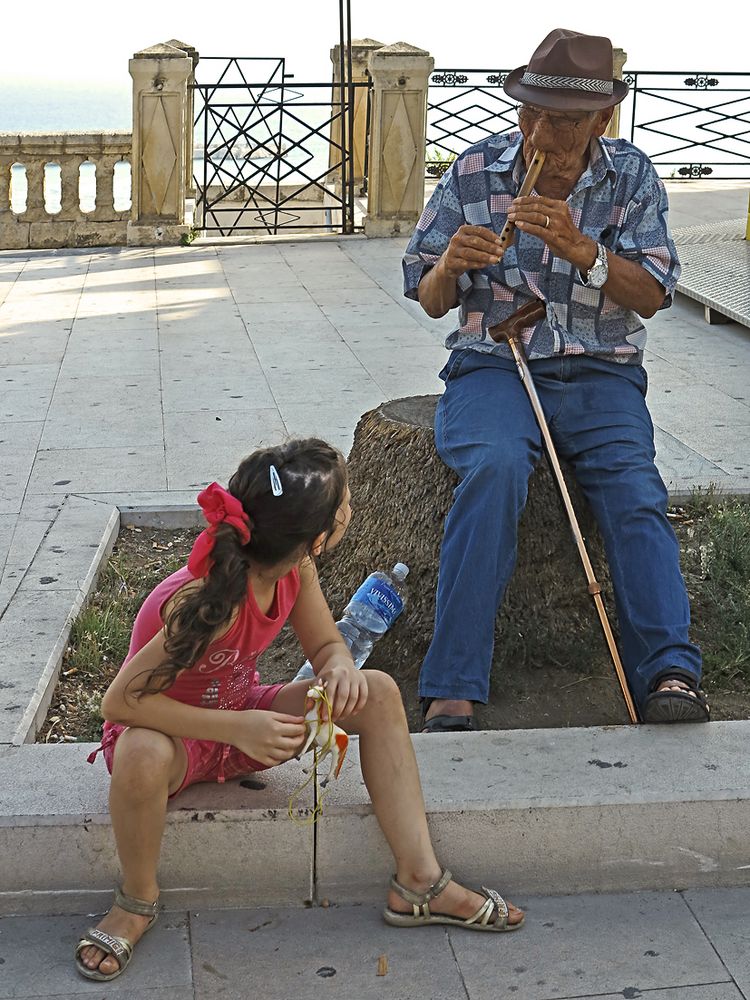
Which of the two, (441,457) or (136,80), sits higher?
(136,80)

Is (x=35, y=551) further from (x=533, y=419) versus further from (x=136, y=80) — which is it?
(x=136, y=80)

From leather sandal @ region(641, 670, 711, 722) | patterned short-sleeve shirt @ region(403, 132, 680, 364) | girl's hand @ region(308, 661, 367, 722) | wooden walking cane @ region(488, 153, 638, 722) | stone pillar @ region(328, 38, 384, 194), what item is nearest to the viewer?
girl's hand @ region(308, 661, 367, 722)

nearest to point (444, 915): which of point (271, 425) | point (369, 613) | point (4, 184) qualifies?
point (369, 613)

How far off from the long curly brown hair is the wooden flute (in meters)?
1.07

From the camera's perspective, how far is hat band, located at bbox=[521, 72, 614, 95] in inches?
135

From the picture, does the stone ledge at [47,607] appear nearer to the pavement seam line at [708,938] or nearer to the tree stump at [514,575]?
the tree stump at [514,575]

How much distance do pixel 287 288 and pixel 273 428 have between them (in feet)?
13.7

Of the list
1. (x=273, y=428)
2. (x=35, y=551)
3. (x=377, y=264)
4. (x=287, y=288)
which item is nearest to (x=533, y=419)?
(x=35, y=551)

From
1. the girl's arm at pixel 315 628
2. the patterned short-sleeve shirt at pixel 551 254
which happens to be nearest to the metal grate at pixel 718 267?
the patterned short-sleeve shirt at pixel 551 254

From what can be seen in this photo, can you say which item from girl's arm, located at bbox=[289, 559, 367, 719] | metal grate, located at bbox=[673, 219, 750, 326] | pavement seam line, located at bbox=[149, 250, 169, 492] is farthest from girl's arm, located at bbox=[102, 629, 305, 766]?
metal grate, located at bbox=[673, 219, 750, 326]

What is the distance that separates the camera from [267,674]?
374 centimetres

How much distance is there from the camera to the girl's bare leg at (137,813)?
8.20 feet

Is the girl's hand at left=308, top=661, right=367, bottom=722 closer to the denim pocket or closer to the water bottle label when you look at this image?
the water bottle label

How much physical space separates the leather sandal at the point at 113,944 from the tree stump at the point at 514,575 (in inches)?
44.1
